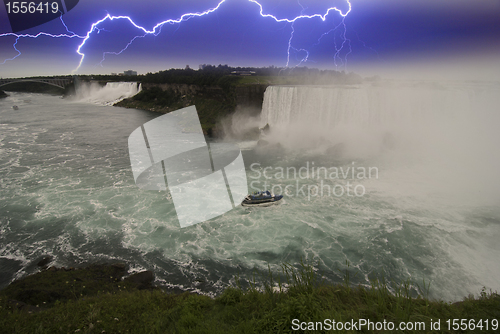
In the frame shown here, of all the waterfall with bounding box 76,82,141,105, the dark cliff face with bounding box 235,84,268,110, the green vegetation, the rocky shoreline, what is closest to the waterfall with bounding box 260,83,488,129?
the dark cliff face with bounding box 235,84,268,110

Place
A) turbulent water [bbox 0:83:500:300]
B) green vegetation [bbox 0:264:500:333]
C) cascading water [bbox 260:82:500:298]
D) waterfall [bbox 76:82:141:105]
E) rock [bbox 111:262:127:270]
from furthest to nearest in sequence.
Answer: waterfall [bbox 76:82:141:105]
cascading water [bbox 260:82:500:298]
turbulent water [bbox 0:83:500:300]
rock [bbox 111:262:127:270]
green vegetation [bbox 0:264:500:333]

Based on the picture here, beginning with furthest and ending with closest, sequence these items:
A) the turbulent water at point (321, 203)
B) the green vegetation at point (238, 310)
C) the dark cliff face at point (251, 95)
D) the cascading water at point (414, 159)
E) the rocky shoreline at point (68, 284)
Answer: the dark cliff face at point (251, 95), the cascading water at point (414, 159), the turbulent water at point (321, 203), the rocky shoreline at point (68, 284), the green vegetation at point (238, 310)

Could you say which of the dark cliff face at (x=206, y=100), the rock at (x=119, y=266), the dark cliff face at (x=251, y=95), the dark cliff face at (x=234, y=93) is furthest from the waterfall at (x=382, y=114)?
the rock at (x=119, y=266)

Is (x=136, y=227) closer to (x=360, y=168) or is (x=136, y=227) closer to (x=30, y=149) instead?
(x=360, y=168)

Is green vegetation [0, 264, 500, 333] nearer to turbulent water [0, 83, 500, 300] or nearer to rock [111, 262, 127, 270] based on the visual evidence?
rock [111, 262, 127, 270]

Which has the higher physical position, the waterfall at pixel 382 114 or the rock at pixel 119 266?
the waterfall at pixel 382 114

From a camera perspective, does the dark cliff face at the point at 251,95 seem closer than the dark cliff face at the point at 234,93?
Yes

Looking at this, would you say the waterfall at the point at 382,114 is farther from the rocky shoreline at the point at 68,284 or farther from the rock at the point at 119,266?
the rocky shoreline at the point at 68,284
